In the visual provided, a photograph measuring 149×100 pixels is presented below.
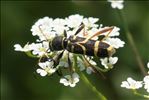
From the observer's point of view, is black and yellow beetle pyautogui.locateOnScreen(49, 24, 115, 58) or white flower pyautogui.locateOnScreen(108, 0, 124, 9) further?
white flower pyautogui.locateOnScreen(108, 0, 124, 9)

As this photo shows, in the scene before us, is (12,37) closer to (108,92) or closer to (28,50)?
(108,92)

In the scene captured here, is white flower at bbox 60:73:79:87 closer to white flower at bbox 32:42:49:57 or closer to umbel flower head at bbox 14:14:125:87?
umbel flower head at bbox 14:14:125:87

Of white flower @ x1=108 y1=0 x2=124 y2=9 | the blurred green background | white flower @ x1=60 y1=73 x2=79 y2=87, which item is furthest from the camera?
the blurred green background

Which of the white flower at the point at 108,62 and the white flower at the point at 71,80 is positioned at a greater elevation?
the white flower at the point at 108,62

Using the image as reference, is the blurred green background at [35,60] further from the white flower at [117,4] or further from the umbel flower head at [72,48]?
the umbel flower head at [72,48]

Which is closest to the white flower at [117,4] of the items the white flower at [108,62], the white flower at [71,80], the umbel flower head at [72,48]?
the umbel flower head at [72,48]

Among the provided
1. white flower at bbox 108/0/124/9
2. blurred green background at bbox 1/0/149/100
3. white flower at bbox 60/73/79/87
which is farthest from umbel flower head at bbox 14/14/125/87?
blurred green background at bbox 1/0/149/100

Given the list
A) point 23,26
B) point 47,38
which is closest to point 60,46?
point 47,38
